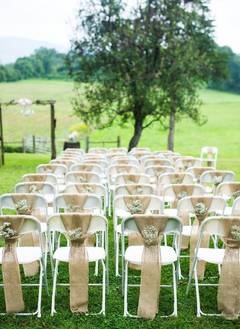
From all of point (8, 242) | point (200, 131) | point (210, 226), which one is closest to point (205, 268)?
point (210, 226)

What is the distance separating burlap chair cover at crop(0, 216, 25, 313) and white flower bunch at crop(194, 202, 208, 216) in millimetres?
1737

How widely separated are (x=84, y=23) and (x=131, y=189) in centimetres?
1220

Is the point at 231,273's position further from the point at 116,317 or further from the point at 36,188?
the point at 36,188

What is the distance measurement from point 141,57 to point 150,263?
1316cm

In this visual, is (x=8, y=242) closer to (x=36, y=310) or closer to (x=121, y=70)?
(x=36, y=310)

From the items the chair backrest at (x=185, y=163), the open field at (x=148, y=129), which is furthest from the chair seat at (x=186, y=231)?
the open field at (x=148, y=129)

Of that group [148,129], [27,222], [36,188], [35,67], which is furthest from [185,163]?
[35,67]

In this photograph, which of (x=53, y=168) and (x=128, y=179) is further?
(x=53, y=168)

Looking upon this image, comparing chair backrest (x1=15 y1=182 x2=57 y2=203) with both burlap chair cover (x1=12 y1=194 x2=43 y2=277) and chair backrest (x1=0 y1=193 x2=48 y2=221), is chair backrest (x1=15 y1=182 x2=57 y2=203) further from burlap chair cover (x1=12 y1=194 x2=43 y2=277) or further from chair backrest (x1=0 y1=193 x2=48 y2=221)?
chair backrest (x1=0 y1=193 x2=48 y2=221)

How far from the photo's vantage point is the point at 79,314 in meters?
4.51

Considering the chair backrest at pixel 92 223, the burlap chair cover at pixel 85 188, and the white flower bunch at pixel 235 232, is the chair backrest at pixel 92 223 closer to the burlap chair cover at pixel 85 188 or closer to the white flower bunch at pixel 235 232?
the white flower bunch at pixel 235 232

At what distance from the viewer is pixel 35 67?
174 ft

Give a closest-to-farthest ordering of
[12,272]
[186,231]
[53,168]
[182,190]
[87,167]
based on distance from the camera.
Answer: [12,272] → [186,231] → [182,190] → [87,167] → [53,168]

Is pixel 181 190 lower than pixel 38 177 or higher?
higher
